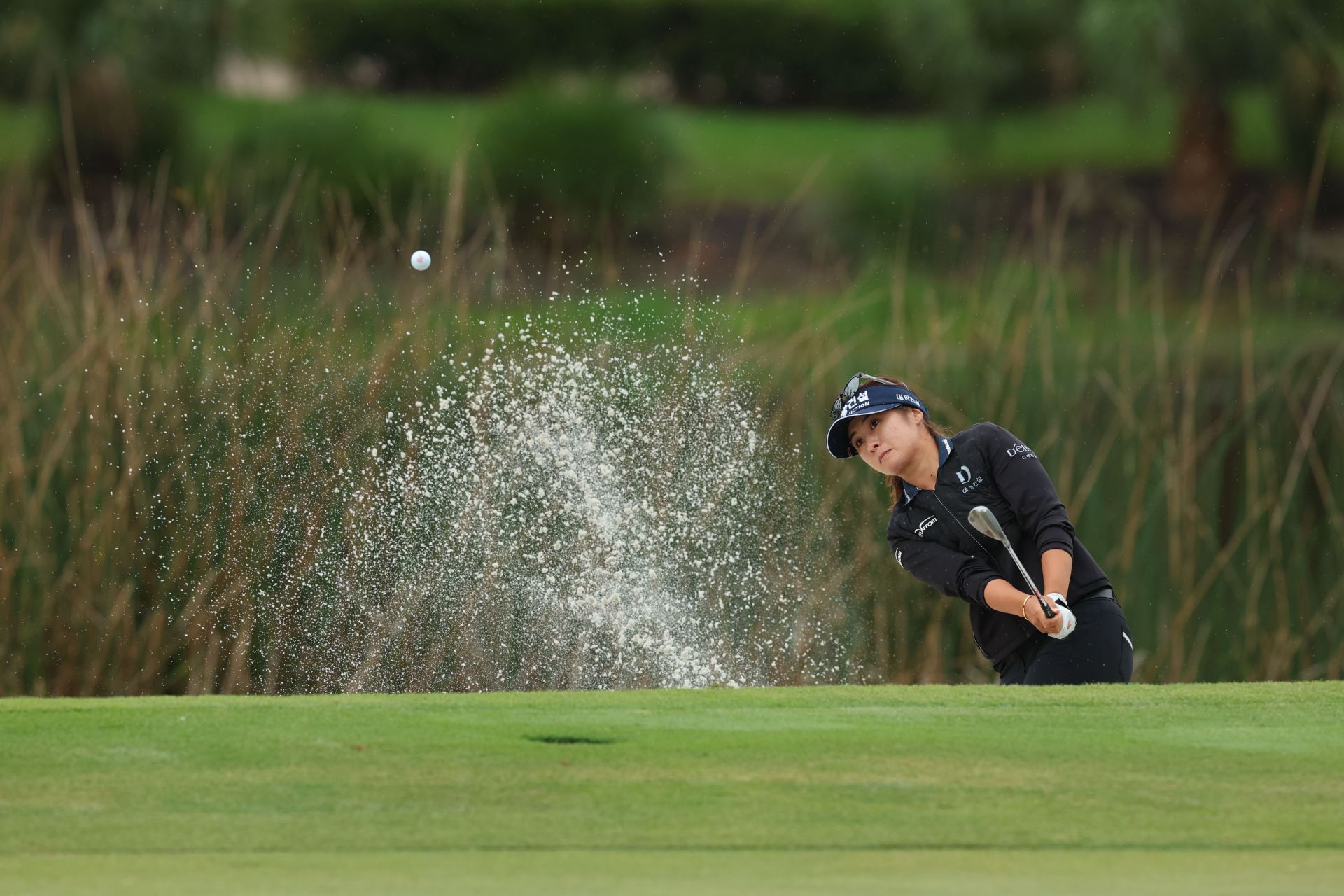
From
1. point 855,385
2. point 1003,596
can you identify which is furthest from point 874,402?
point 1003,596

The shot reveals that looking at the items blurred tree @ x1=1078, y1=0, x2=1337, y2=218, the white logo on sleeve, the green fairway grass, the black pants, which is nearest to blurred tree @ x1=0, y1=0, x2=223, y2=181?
blurred tree @ x1=1078, y1=0, x2=1337, y2=218

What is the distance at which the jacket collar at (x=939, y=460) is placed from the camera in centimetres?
359

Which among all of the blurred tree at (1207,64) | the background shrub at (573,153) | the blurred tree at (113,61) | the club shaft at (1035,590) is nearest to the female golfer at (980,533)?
the club shaft at (1035,590)

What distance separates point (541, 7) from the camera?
69.4ft

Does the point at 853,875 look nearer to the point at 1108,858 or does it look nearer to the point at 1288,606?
the point at 1108,858

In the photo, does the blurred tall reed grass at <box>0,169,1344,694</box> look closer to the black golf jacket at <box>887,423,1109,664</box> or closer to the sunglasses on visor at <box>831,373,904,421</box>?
the sunglasses on visor at <box>831,373,904,421</box>

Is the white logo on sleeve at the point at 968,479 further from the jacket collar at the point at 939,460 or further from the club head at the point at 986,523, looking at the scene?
the club head at the point at 986,523

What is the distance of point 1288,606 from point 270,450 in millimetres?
3028

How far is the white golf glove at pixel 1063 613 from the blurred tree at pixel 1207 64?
13.6 meters

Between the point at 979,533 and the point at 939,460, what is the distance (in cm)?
15

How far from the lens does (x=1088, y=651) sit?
3516 mm

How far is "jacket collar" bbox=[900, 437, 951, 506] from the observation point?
3592 millimetres

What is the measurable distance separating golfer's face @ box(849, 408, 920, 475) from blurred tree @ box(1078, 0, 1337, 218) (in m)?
13.3

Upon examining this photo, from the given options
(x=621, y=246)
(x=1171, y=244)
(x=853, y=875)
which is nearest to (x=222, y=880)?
(x=853, y=875)
